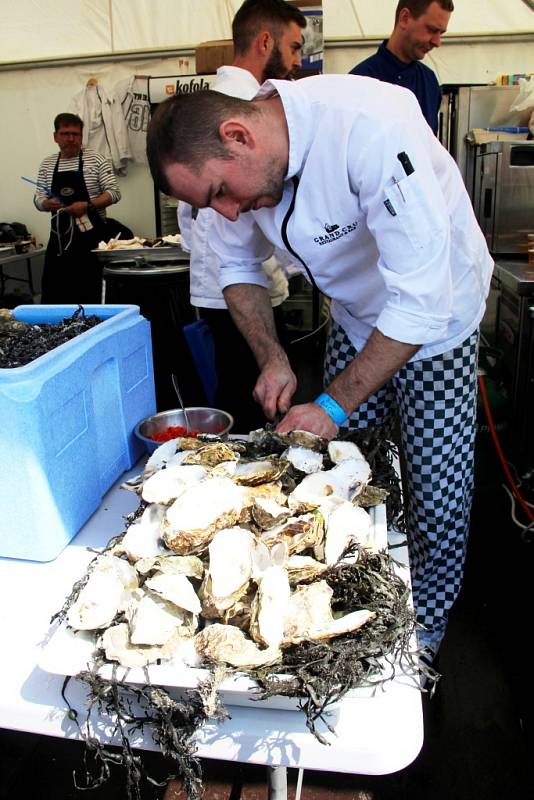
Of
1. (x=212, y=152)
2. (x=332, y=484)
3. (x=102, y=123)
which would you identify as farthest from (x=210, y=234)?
(x=102, y=123)

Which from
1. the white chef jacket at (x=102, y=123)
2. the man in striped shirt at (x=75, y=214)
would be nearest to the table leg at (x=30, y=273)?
the white chef jacket at (x=102, y=123)

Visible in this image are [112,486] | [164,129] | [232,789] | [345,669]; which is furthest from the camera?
[232,789]

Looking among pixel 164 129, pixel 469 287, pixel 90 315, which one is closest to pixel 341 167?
pixel 164 129

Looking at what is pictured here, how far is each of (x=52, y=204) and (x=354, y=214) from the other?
4.27m

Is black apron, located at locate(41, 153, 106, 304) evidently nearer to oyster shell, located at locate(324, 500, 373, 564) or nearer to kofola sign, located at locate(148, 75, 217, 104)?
kofola sign, located at locate(148, 75, 217, 104)

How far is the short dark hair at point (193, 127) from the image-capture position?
3.70 feet

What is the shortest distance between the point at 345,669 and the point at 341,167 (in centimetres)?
89

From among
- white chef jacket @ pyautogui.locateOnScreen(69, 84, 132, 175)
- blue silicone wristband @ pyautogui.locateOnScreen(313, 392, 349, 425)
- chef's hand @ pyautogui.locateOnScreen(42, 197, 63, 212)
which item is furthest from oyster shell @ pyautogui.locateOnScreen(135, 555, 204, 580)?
white chef jacket @ pyautogui.locateOnScreen(69, 84, 132, 175)

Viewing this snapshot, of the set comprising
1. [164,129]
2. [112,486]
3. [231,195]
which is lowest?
[112,486]

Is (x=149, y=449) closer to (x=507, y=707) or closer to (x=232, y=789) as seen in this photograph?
(x=232, y=789)

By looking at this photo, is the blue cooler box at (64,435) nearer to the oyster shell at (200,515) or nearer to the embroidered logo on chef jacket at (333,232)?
the oyster shell at (200,515)

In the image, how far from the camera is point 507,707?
1871 millimetres

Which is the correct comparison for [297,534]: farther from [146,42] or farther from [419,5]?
[146,42]

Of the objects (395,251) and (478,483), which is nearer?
(395,251)
